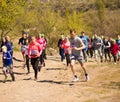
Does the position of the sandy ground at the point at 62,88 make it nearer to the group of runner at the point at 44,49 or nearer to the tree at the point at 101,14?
the group of runner at the point at 44,49

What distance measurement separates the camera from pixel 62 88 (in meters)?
14.0

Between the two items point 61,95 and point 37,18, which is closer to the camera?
point 61,95

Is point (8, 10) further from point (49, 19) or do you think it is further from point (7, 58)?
point (49, 19)

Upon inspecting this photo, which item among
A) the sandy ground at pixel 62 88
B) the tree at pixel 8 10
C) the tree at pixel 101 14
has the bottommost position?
the sandy ground at pixel 62 88

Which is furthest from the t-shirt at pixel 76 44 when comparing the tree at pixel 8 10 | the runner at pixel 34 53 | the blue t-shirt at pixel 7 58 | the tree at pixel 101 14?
the tree at pixel 101 14

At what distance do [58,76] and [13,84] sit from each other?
2748mm

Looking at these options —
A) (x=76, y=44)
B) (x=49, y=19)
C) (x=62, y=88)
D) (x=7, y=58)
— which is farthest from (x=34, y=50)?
(x=49, y=19)

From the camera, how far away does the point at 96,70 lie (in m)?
18.8

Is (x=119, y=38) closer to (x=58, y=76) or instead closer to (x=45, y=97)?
(x=58, y=76)

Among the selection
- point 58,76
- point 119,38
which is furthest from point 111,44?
point 58,76

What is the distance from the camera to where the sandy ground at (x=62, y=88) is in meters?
12.5

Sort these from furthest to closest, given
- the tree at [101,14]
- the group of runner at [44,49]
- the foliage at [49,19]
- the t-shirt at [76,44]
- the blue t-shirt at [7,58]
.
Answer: the tree at [101,14] < the foliage at [49,19] < the blue t-shirt at [7,58] < the group of runner at [44,49] < the t-shirt at [76,44]

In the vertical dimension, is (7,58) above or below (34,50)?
below

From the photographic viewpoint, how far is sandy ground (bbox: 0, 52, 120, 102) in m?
12.5
